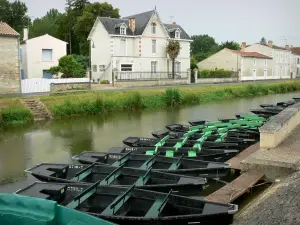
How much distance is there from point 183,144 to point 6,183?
5.77m

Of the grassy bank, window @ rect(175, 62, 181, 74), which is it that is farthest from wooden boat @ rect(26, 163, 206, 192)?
window @ rect(175, 62, 181, 74)

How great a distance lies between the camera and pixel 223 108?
28.2 m

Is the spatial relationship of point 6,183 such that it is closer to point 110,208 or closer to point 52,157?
point 52,157

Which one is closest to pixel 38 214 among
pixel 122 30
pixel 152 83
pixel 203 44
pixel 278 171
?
pixel 278 171

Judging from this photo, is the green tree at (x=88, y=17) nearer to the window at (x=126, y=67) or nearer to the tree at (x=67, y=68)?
the window at (x=126, y=67)

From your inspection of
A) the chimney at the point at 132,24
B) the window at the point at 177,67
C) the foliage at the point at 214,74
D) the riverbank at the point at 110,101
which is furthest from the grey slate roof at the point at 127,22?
the riverbank at the point at 110,101

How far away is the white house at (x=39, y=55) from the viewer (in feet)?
119

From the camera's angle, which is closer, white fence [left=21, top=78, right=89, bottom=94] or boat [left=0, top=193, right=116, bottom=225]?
boat [left=0, top=193, right=116, bottom=225]

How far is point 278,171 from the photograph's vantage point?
29.5ft

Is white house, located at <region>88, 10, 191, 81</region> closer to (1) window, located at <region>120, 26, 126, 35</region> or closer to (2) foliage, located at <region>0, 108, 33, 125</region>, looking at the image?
(1) window, located at <region>120, 26, 126, 35</region>

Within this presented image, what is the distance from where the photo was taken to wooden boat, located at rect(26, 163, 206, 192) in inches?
317

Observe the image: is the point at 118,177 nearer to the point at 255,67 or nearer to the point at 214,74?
the point at 214,74

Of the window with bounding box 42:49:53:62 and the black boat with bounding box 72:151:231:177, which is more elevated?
the window with bounding box 42:49:53:62

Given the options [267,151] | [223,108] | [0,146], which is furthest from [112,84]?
[267,151]
